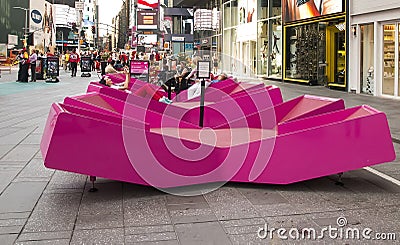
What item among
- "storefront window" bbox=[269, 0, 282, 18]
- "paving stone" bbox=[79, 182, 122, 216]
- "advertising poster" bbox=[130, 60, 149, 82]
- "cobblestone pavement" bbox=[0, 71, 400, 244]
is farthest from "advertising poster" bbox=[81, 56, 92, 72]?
"paving stone" bbox=[79, 182, 122, 216]

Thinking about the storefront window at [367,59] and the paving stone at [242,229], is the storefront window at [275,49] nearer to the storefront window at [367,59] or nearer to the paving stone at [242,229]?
the storefront window at [367,59]

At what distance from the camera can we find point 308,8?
88.3ft

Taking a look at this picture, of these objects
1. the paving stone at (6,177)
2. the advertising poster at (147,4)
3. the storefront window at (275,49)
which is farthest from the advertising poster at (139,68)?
the advertising poster at (147,4)

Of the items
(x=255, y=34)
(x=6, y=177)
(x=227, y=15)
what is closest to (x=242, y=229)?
(x=6, y=177)

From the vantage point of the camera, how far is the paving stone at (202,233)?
453 centimetres

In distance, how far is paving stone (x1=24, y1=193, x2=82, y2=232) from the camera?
16.2 feet

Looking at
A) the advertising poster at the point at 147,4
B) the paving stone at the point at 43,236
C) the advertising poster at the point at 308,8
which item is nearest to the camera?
the paving stone at the point at 43,236

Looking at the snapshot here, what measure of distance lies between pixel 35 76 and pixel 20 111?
16.2 meters

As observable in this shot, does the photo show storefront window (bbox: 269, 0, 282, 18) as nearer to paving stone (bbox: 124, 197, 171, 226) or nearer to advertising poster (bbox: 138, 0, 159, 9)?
paving stone (bbox: 124, 197, 171, 226)

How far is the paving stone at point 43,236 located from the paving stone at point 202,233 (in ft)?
3.29

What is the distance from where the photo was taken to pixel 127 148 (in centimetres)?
584

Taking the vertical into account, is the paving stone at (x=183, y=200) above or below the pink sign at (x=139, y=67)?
below

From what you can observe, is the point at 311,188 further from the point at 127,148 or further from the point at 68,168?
the point at 68,168

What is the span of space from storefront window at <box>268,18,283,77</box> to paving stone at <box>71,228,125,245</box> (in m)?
28.0
